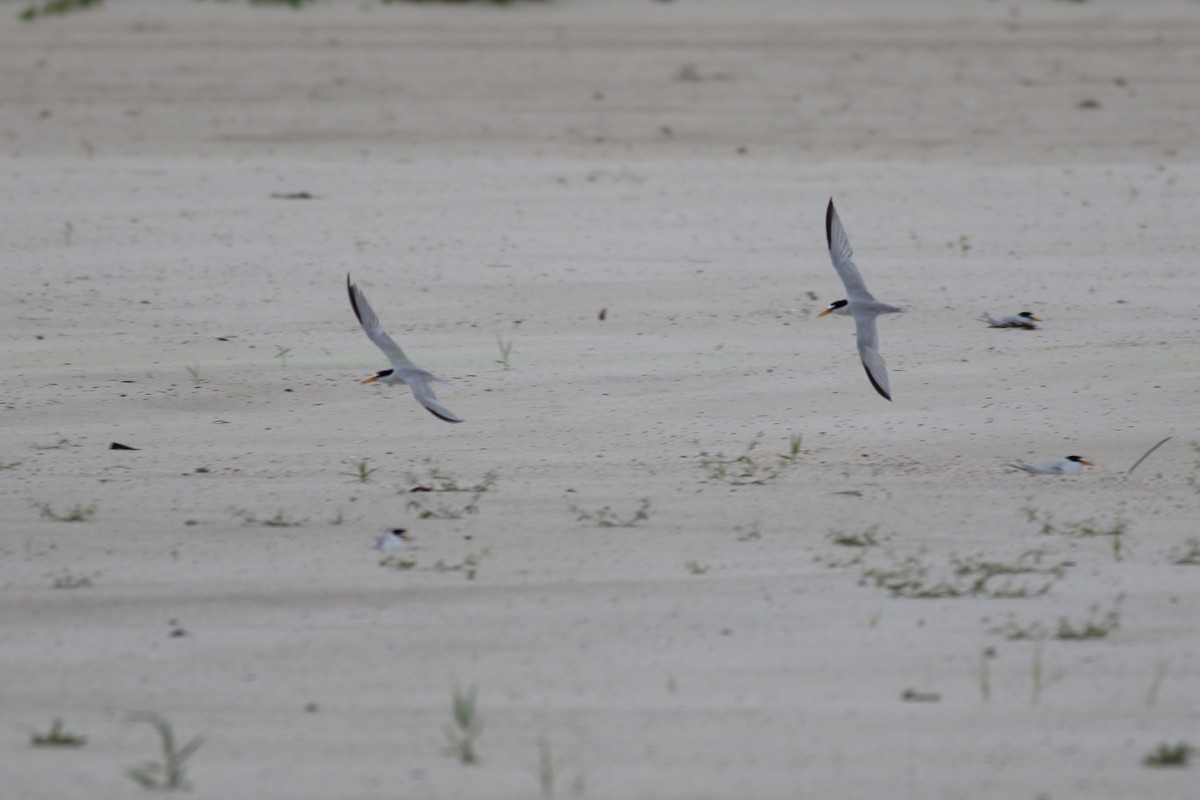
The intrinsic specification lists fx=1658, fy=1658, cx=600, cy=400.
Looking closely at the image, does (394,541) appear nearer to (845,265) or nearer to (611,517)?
(611,517)

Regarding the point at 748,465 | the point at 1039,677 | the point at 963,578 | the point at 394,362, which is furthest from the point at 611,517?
the point at 1039,677

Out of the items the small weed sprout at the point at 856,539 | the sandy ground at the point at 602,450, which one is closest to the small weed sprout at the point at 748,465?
the sandy ground at the point at 602,450

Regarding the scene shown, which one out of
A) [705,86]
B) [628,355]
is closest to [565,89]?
[705,86]

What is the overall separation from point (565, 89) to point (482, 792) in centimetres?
1182

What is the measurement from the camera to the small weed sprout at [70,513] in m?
5.29

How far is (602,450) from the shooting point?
612 centimetres

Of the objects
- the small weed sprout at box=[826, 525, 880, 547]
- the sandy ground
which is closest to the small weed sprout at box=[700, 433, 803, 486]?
the sandy ground

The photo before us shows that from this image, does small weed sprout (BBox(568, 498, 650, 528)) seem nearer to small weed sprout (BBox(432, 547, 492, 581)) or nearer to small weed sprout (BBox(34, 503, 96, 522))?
small weed sprout (BBox(432, 547, 492, 581))

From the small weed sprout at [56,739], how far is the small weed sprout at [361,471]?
1959mm

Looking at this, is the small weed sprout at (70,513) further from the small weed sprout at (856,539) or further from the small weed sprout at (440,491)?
the small weed sprout at (856,539)

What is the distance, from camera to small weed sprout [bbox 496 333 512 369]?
7.14 meters

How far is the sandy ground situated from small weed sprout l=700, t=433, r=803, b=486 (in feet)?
0.09

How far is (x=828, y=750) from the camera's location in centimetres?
379

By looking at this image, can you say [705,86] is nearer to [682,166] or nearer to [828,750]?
[682,166]
